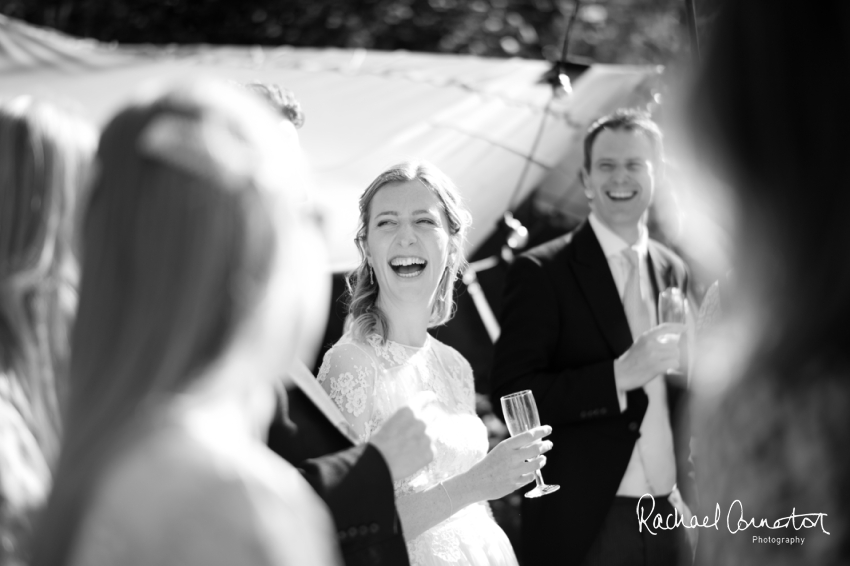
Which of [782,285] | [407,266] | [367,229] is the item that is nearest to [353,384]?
[407,266]

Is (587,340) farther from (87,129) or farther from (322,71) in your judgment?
(322,71)

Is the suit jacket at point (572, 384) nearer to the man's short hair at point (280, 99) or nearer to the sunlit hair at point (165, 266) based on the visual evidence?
the man's short hair at point (280, 99)

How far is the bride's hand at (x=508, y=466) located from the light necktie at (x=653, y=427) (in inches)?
41.3

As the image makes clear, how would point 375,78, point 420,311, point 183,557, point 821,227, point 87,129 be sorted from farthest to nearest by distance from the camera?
point 375,78
point 420,311
point 87,129
point 183,557
point 821,227

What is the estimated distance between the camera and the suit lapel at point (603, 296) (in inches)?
159

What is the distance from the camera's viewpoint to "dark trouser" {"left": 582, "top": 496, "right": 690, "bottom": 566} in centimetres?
385

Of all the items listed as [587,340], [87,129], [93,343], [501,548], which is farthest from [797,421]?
[587,340]

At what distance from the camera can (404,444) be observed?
7.95 feet

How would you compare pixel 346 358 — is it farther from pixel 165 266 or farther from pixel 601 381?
pixel 165 266

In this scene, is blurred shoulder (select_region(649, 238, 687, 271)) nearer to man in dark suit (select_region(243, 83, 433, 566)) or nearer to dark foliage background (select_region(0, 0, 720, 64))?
man in dark suit (select_region(243, 83, 433, 566))

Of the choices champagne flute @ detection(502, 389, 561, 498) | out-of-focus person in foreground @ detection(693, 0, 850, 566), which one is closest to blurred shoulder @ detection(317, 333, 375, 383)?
champagne flute @ detection(502, 389, 561, 498)

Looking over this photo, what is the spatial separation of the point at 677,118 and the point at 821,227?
7.4 inches

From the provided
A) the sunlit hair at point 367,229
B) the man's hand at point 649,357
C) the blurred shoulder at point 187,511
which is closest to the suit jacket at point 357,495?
the sunlit hair at point 367,229

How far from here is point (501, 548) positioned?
3344 millimetres
